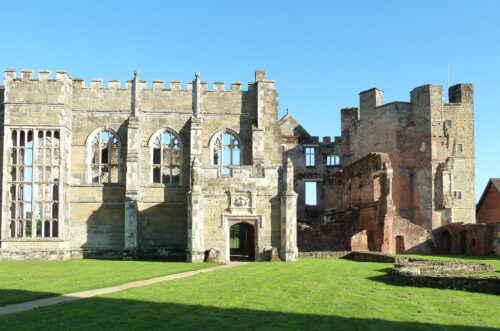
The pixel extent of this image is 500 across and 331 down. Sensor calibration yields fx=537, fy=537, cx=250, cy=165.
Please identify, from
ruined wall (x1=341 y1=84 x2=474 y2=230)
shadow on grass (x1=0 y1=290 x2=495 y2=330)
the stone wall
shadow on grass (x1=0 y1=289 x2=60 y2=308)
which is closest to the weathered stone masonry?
shadow on grass (x1=0 y1=289 x2=60 y2=308)

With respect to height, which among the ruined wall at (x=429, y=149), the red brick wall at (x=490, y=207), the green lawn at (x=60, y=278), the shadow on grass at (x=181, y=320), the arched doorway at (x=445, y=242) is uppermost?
the ruined wall at (x=429, y=149)

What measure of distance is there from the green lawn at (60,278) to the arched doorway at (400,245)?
15835 millimetres

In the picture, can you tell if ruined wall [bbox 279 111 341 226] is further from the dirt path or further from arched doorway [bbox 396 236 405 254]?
the dirt path

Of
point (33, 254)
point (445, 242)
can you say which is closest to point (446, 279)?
point (33, 254)

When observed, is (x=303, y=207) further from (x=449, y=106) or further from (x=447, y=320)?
(x=447, y=320)

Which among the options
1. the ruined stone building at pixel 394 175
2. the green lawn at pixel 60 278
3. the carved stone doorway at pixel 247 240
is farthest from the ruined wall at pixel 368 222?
the green lawn at pixel 60 278

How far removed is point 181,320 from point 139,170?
1997 centimetres

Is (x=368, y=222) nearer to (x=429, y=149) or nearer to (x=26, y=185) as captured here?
(x=429, y=149)

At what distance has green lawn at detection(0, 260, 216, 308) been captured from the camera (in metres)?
14.2

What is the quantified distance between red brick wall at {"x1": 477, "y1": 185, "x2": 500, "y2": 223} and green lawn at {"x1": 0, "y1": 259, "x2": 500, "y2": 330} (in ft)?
108

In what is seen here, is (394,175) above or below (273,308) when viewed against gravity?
above

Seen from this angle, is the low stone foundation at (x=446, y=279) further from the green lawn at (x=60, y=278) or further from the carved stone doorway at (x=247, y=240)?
the carved stone doorway at (x=247, y=240)

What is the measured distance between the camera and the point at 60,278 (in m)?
17.6

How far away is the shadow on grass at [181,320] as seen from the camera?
32.1ft
